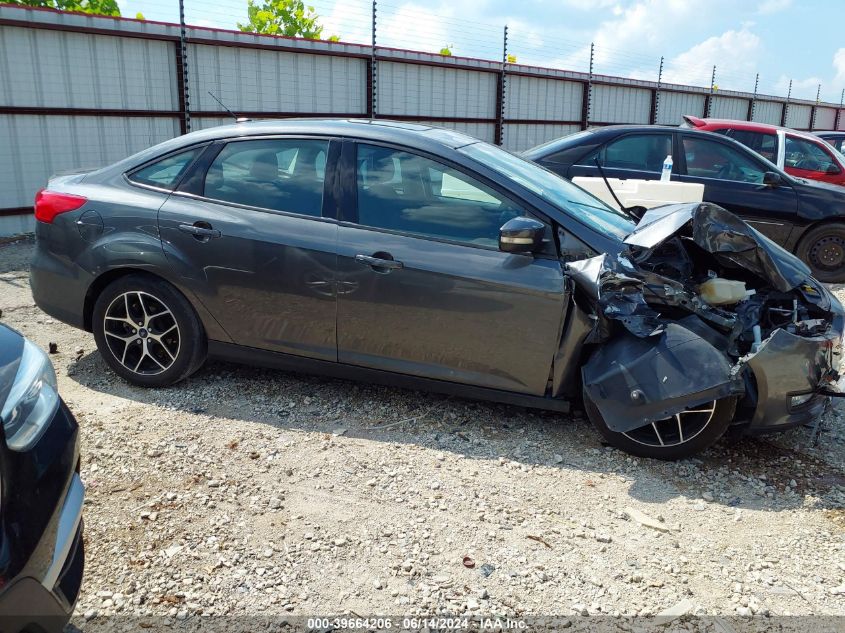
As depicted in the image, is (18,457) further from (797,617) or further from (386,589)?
(797,617)

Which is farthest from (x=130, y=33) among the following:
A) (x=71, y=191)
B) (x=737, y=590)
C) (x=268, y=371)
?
(x=737, y=590)

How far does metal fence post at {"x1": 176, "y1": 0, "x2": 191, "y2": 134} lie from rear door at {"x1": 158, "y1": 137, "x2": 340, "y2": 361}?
7.21 metres

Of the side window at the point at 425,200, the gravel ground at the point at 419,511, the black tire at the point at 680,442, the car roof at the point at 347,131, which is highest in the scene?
the car roof at the point at 347,131

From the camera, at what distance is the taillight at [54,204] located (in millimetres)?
4387

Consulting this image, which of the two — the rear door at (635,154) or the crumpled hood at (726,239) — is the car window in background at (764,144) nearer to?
the rear door at (635,154)

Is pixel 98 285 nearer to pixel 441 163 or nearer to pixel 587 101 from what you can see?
pixel 441 163

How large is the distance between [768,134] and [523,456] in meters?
7.98

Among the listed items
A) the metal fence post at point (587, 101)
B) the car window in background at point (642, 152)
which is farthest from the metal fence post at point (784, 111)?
the car window in background at point (642, 152)

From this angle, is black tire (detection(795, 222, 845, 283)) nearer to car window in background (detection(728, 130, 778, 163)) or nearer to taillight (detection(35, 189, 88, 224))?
car window in background (detection(728, 130, 778, 163))

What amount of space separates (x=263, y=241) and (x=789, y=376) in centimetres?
280

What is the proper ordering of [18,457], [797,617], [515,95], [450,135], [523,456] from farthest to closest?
Answer: [515,95] → [450,135] → [523,456] → [797,617] → [18,457]

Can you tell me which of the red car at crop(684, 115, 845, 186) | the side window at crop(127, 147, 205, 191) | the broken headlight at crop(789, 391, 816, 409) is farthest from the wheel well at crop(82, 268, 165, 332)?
the red car at crop(684, 115, 845, 186)

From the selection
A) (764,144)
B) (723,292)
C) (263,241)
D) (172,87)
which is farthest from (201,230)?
(764,144)

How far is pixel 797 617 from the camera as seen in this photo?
104 inches
